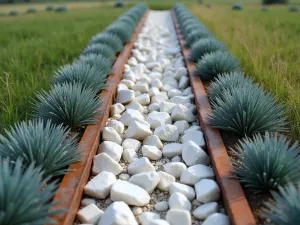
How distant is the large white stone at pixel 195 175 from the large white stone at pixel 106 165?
0.38m

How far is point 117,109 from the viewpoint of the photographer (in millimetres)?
2932

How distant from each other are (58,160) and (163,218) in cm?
61

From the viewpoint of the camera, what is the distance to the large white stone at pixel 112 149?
2207mm

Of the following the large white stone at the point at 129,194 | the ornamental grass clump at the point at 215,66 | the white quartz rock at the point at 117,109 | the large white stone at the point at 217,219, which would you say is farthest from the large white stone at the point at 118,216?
the ornamental grass clump at the point at 215,66

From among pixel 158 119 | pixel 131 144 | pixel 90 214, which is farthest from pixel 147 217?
pixel 158 119

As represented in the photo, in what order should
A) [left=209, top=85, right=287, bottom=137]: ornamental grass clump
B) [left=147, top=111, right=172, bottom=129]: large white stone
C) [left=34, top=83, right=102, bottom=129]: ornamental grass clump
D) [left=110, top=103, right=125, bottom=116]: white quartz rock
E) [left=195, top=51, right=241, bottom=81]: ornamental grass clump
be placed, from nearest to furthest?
[left=209, top=85, right=287, bottom=137]: ornamental grass clump
[left=34, top=83, right=102, bottom=129]: ornamental grass clump
[left=147, top=111, right=172, bottom=129]: large white stone
[left=110, top=103, right=125, bottom=116]: white quartz rock
[left=195, top=51, right=241, bottom=81]: ornamental grass clump

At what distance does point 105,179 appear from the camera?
6.23 ft

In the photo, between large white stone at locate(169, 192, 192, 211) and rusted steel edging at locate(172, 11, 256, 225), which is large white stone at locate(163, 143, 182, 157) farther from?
large white stone at locate(169, 192, 192, 211)

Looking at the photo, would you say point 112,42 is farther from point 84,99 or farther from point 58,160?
point 58,160

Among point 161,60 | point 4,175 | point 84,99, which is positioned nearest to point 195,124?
point 84,99

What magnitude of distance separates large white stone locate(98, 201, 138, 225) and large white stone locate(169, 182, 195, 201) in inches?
12.2

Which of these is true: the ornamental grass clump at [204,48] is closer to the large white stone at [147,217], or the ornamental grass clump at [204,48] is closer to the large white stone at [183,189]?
the large white stone at [183,189]

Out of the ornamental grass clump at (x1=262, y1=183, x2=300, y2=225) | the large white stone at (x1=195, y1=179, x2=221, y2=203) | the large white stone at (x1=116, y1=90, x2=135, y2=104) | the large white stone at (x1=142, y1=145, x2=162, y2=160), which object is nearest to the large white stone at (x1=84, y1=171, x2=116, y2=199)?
the large white stone at (x1=142, y1=145, x2=162, y2=160)

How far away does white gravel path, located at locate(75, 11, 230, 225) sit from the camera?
166cm
